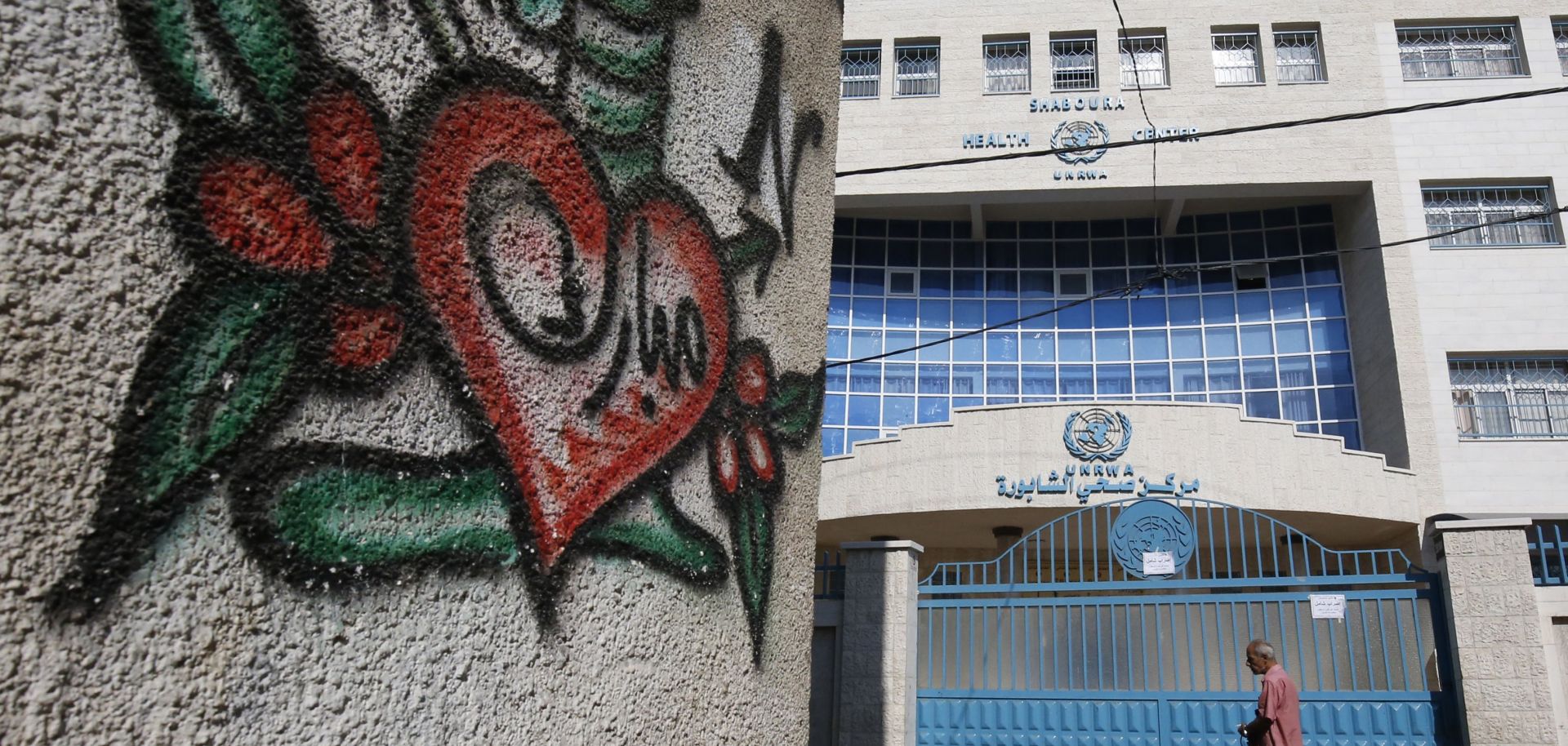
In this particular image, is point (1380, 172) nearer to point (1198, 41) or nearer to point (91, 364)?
point (1198, 41)

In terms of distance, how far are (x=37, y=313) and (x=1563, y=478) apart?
19.2 meters

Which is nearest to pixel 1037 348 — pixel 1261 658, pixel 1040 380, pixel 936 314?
pixel 1040 380

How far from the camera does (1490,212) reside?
1773 centimetres

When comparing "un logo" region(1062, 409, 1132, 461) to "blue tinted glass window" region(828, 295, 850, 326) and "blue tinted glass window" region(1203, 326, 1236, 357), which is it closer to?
"blue tinted glass window" region(1203, 326, 1236, 357)

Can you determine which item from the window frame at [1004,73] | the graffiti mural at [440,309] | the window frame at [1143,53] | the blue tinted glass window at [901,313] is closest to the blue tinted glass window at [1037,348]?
the blue tinted glass window at [901,313]

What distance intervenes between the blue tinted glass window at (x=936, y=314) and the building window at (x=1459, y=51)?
29.1 ft

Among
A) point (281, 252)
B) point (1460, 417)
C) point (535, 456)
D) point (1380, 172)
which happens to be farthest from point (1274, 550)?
point (1380, 172)

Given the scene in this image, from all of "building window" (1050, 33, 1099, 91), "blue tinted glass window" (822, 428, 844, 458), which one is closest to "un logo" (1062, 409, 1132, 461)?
"blue tinted glass window" (822, 428, 844, 458)

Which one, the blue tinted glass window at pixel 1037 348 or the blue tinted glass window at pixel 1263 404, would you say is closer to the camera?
the blue tinted glass window at pixel 1263 404

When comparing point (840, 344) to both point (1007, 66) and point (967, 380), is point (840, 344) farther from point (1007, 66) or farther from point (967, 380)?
point (1007, 66)

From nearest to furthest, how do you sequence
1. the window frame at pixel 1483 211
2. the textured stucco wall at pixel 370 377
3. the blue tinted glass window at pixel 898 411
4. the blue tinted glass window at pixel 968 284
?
the textured stucco wall at pixel 370 377 < the window frame at pixel 1483 211 < the blue tinted glass window at pixel 898 411 < the blue tinted glass window at pixel 968 284

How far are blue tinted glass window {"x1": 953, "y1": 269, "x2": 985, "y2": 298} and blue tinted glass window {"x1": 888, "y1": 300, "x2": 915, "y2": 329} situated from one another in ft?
3.01

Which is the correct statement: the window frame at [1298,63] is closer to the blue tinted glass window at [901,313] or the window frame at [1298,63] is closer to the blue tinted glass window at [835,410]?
the blue tinted glass window at [901,313]

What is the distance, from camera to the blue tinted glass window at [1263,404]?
18812mm
